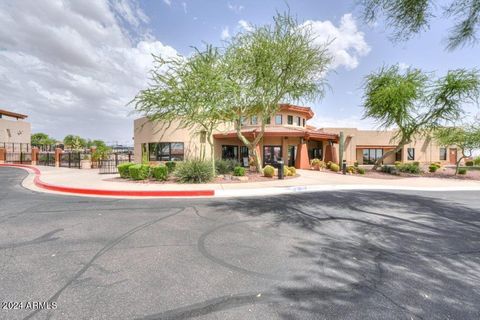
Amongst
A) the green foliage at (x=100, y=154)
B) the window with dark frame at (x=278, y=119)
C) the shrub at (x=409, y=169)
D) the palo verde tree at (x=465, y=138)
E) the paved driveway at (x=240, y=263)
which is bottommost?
the paved driveway at (x=240, y=263)

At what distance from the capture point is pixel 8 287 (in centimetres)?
289

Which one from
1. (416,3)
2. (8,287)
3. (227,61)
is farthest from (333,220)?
(227,61)

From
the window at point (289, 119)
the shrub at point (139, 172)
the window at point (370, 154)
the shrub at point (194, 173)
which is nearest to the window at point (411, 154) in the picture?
the window at point (370, 154)

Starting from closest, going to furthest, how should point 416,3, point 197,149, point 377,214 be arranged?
point 377,214 < point 416,3 < point 197,149

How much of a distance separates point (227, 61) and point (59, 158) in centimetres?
2301

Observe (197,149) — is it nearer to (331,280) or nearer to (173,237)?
(173,237)

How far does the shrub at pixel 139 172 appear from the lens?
488 inches

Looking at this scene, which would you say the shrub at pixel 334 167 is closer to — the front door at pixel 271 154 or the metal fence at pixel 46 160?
the front door at pixel 271 154

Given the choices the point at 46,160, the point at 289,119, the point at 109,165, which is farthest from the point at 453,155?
the point at 46,160

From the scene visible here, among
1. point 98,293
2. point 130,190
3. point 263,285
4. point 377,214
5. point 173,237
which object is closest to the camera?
point 98,293

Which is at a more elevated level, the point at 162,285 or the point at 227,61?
the point at 227,61

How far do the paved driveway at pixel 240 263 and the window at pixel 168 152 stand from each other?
15.6 meters

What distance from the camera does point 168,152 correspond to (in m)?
22.4

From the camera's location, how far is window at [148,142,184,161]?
22.3 m
